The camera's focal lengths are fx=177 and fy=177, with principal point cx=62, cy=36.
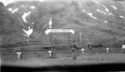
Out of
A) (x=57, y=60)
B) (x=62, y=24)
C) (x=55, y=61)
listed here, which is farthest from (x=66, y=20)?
(x=55, y=61)

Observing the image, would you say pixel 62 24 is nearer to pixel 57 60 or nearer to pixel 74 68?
pixel 57 60

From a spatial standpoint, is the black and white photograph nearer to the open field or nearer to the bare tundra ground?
the open field

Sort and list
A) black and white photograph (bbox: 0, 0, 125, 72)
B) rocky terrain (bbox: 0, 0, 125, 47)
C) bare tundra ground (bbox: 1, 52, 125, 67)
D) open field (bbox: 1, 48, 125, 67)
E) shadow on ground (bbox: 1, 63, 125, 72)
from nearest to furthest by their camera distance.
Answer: shadow on ground (bbox: 1, 63, 125, 72) < bare tundra ground (bbox: 1, 52, 125, 67) < open field (bbox: 1, 48, 125, 67) < black and white photograph (bbox: 0, 0, 125, 72) < rocky terrain (bbox: 0, 0, 125, 47)

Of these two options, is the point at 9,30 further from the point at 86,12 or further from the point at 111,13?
the point at 111,13

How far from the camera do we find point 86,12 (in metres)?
57.3

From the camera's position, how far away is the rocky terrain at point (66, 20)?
44.1 metres

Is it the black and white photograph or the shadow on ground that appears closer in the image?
the shadow on ground

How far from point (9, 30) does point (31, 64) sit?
35.9m

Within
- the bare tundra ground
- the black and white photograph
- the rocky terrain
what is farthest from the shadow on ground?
the rocky terrain

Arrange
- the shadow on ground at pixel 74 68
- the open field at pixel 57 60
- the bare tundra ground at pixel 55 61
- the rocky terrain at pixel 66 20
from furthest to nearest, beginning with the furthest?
the rocky terrain at pixel 66 20, the open field at pixel 57 60, the bare tundra ground at pixel 55 61, the shadow on ground at pixel 74 68

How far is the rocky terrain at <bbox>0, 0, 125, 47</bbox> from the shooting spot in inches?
1736

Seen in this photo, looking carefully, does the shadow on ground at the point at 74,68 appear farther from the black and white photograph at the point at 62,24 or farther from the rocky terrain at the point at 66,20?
the rocky terrain at the point at 66,20

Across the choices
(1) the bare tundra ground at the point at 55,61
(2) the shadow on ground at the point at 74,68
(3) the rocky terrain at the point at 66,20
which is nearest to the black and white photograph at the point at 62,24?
(3) the rocky terrain at the point at 66,20

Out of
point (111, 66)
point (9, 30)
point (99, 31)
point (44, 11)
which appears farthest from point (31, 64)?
point (44, 11)
